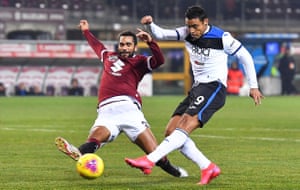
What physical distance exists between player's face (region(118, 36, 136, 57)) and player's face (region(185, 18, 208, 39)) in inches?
35.4

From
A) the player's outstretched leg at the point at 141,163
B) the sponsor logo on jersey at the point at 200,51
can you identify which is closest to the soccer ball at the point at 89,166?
the player's outstretched leg at the point at 141,163

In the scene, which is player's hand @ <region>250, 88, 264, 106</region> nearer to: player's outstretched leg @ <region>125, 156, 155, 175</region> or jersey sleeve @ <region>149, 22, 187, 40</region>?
jersey sleeve @ <region>149, 22, 187, 40</region>

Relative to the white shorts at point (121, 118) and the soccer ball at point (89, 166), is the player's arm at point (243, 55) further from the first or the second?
the soccer ball at point (89, 166)

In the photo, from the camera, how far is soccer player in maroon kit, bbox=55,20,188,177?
12.2 m

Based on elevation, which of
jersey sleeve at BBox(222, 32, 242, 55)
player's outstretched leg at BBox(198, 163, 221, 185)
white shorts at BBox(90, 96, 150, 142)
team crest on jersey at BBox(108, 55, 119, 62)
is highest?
jersey sleeve at BBox(222, 32, 242, 55)

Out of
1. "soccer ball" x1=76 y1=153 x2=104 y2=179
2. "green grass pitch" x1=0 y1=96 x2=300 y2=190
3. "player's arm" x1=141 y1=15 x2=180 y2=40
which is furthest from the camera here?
"player's arm" x1=141 y1=15 x2=180 y2=40

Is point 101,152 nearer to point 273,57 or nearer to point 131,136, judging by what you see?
point 131,136

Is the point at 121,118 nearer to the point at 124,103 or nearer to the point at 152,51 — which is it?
the point at 124,103

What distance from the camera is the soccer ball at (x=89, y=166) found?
36.9 feet

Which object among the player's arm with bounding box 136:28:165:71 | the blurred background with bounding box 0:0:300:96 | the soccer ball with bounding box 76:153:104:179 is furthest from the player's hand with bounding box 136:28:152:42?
the blurred background with bounding box 0:0:300:96

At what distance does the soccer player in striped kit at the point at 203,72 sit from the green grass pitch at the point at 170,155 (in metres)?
0.49

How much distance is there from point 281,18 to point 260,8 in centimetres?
169

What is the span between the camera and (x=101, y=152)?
54.3ft

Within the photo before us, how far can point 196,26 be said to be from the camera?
11602 mm
